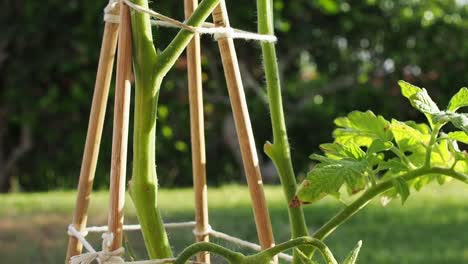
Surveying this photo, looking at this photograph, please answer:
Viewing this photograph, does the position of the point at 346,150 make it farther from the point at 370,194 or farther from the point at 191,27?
the point at 191,27

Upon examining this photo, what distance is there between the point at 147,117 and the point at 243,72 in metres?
5.22

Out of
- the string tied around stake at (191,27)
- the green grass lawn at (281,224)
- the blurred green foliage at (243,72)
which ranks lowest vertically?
the green grass lawn at (281,224)

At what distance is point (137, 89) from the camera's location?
1003 mm

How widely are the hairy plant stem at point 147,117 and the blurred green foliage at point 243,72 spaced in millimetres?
4881

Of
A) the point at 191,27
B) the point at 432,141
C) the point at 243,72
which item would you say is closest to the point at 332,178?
the point at 432,141

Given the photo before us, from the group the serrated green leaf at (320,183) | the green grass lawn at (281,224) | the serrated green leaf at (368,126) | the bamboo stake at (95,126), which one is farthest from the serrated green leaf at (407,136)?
the green grass lawn at (281,224)

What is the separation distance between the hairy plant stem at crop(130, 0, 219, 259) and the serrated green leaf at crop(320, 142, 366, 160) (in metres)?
0.20

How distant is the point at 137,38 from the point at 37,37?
204 inches

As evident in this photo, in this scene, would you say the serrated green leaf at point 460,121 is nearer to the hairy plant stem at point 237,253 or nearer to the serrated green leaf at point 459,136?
the serrated green leaf at point 459,136

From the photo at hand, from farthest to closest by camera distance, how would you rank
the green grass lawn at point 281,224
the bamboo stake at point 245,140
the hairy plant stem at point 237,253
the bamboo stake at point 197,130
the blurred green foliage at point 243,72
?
the blurred green foliage at point 243,72 < the green grass lawn at point 281,224 < the bamboo stake at point 197,130 < the bamboo stake at point 245,140 < the hairy plant stem at point 237,253

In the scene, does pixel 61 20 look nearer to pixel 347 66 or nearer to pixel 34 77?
pixel 34 77

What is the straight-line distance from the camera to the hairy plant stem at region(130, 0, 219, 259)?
1.00 meters

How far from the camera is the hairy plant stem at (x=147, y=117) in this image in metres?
1.00

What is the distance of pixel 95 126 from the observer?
1.20m
